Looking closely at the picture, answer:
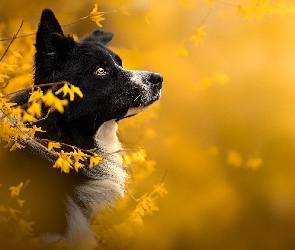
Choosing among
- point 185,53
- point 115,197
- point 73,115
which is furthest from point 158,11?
point 115,197

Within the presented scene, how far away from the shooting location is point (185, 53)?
462 cm

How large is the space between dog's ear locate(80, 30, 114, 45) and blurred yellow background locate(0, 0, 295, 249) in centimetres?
27

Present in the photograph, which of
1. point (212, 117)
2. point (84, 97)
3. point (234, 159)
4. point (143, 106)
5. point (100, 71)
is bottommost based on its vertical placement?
point (234, 159)

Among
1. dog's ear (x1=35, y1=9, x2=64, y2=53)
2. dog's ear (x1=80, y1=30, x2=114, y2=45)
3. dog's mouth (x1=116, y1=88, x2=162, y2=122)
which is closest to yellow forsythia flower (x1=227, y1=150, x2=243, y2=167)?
dog's mouth (x1=116, y1=88, x2=162, y2=122)

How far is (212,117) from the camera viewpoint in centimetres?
483

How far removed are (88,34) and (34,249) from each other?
1.88m

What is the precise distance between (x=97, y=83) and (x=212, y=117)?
1.45 meters

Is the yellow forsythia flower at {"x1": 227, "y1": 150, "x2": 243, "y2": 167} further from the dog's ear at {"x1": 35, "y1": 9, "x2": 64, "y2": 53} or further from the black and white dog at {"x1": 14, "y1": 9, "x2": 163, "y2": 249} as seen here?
the dog's ear at {"x1": 35, "y1": 9, "x2": 64, "y2": 53}

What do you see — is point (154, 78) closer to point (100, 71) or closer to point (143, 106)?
point (143, 106)

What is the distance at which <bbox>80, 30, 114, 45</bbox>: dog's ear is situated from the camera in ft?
13.8

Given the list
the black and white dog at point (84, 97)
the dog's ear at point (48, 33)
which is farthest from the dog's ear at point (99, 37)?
the dog's ear at point (48, 33)

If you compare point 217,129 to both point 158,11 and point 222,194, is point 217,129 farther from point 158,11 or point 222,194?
point 158,11

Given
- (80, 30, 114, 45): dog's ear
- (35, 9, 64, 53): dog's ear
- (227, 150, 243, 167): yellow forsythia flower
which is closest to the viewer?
(35, 9, 64, 53): dog's ear

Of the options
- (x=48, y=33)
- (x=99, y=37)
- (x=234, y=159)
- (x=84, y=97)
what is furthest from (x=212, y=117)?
(x=48, y=33)
